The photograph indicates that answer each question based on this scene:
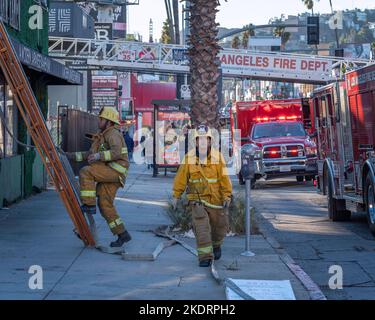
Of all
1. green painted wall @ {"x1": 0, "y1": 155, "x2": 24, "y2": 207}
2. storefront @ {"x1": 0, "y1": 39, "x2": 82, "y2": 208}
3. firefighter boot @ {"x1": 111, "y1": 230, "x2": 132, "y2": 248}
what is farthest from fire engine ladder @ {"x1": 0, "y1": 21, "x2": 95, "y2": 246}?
green painted wall @ {"x1": 0, "y1": 155, "x2": 24, "y2": 207}

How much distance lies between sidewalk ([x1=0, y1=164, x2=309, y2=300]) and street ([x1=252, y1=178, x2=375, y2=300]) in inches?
19.2

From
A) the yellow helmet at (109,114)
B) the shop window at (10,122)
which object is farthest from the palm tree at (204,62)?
the shop window at (10,122)

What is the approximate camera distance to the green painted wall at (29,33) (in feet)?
57.1

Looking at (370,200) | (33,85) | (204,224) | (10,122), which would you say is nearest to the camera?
(204,224)

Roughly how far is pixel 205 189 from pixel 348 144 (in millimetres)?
5799

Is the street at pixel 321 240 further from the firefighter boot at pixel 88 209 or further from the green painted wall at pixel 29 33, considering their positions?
the green painted wall at pixel 29 33

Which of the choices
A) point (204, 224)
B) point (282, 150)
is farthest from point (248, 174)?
point (282, 150)

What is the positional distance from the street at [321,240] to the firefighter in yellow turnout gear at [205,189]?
137 centimetres

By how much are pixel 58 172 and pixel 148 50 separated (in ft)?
98.7

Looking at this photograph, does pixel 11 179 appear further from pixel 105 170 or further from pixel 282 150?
pixel 282 150
